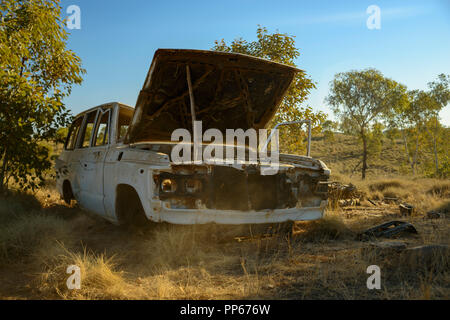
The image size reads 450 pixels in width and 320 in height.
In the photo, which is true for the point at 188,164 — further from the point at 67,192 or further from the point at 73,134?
the point at 73,134

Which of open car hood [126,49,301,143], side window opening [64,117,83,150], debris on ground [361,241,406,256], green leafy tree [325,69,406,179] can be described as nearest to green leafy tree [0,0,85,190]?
side window opening [64,117,83,150]

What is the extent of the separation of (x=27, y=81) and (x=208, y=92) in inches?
123

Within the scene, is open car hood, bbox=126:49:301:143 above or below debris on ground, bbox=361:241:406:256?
above

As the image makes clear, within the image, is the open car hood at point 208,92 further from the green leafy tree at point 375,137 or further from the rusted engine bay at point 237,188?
the green leafy tree at point 375,137

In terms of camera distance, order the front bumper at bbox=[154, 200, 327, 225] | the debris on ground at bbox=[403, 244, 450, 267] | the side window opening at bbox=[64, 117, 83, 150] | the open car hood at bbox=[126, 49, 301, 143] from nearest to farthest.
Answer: the debris on ground at bbox=[403, 244, 450, 267], the front bumper at bbox=[154, 200, 327, 225], the open car hood at bbox=[126, 49, 301, 143], the side window opening at bbox=[64, 117, 83, 150]

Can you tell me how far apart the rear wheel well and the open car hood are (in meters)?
0.70

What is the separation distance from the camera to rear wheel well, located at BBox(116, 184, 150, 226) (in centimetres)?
417

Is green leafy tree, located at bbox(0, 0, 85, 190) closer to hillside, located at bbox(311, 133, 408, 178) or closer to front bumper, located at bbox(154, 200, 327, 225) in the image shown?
front bumper, located at bbox(154, 200, 327, 225)

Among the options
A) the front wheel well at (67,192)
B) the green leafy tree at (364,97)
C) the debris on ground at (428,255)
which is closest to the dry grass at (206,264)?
the debris on ground at (428,255)

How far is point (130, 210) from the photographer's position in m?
4.23

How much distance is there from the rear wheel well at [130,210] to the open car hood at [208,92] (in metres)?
0.70

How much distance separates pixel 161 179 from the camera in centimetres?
347

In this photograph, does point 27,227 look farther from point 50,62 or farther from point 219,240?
point 50,62
